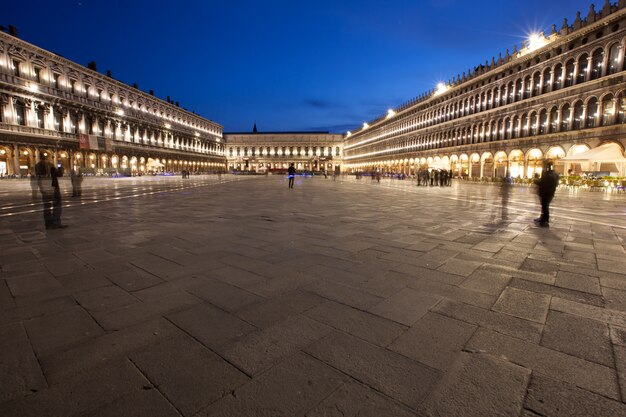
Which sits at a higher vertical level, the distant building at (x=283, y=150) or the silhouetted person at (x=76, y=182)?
the distant building at (x=283, y=150)

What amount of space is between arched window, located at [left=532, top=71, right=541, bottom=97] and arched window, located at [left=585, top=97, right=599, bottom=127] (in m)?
6.35

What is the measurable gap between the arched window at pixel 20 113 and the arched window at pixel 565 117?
169 feet

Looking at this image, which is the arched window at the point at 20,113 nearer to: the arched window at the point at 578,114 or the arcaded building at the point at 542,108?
the arcaded building at the point at 542,108

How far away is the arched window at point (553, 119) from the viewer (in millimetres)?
29094

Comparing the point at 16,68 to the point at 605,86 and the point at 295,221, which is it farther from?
the point at 605,86

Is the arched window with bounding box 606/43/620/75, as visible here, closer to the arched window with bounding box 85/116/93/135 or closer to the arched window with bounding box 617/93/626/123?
the arched window with bounding box 617/93/626/123

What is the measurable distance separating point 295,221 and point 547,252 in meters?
4.59

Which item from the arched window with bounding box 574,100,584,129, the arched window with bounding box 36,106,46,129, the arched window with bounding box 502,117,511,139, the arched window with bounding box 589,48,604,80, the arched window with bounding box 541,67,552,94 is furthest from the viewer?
the arched window with bounding box 502,117,511,139

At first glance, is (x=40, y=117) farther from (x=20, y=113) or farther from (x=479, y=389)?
(x=479, y=389)

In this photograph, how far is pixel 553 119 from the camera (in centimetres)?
2961

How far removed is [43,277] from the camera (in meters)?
3.43

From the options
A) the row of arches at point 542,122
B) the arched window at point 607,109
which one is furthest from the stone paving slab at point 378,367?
the arched window at point 607,109

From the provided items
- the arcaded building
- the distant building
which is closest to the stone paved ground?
the arcaded building

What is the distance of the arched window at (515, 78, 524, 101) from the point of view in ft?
110
